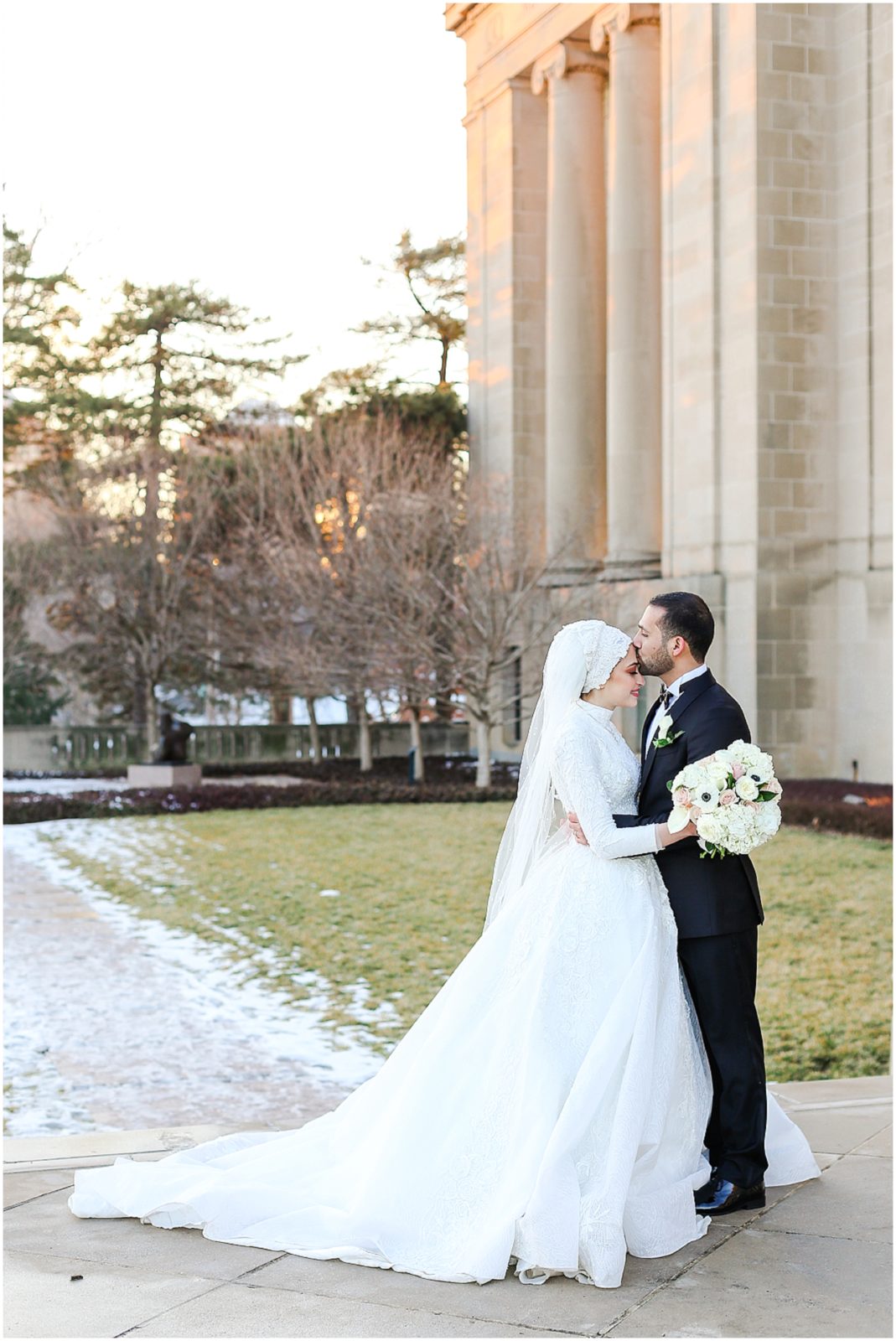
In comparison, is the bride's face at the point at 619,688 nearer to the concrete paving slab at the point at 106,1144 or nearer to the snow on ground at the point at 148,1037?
the concrete paving slab at the point at 106,1144

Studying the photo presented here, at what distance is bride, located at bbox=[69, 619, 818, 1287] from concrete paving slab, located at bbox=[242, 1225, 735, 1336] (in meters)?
0.05

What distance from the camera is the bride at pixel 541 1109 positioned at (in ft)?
15.9

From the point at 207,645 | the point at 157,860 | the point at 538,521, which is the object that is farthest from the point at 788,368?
the point at 207,645

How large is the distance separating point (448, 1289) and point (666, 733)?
2003 mm

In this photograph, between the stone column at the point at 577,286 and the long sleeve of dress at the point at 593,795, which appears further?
the stone column at the point at 577,286

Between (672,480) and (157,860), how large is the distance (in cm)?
1216

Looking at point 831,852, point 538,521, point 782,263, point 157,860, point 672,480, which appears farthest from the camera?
point 538,521

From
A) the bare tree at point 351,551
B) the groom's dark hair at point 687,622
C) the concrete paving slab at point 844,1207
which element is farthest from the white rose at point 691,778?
the bare tree at point 351,551

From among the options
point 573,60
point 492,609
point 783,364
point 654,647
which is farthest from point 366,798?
point 654,647

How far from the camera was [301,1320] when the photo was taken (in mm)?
4359

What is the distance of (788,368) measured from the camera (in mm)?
24109

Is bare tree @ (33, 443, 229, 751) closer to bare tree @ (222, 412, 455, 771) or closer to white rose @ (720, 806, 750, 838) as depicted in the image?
bare tree @ (222, 412, 455, 771)

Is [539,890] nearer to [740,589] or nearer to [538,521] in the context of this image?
[740,589]

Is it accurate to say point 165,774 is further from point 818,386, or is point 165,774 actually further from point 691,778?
point 691,778
